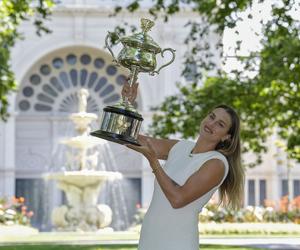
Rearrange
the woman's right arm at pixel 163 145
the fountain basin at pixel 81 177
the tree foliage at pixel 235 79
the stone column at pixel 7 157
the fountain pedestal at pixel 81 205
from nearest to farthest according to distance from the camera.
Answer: the woman's right arm at pixel 163 145, the tree foliage at pixel 235 79, the fountain pedestal at pixel 81 205, the fountain basin at pixel 81 177, the stone column at pixel 7 157

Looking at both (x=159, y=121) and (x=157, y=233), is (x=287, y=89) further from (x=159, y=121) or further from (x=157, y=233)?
(x=157, y=233)

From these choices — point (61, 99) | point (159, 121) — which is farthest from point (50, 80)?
point (159, 121)

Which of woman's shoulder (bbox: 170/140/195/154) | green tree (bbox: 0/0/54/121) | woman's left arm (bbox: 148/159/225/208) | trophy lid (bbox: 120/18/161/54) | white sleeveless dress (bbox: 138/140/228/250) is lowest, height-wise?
white sleeveless dress (bbox: 138/140/228/250)

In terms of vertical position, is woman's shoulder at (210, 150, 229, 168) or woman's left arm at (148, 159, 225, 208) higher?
woman's shoulder at (210, 150, 229, 168)

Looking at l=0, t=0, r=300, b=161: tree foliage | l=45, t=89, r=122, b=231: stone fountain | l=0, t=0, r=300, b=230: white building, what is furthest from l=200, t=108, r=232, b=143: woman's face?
l=0, t=0, r=300, b=230: white building

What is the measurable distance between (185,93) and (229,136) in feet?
57.9

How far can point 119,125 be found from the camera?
4996 mm

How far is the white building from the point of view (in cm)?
4141

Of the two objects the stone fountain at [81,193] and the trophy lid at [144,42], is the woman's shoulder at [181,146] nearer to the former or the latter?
the trophy lid at [144,42]

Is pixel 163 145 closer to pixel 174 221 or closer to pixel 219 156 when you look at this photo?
pixel 219 156

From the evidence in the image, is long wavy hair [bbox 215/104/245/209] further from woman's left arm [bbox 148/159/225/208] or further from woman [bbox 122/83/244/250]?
woman's left arm [bbox 148/159/225/208]

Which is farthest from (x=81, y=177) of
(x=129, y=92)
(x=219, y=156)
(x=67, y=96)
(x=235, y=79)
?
(x=67, y=96)

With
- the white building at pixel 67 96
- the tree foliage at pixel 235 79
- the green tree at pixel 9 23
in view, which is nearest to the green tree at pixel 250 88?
the tree foliage at pixel 235 79

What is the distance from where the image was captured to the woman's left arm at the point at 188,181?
179 inches
